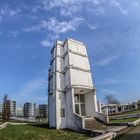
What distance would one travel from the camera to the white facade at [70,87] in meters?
27.5

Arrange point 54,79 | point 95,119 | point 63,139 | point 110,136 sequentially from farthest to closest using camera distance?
point 54,79
point 95,119
point 63,139
point 110,136

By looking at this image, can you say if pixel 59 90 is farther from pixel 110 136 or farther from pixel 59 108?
pixel 110 136

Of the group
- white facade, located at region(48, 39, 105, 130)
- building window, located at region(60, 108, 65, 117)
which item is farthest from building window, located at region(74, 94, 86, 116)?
building window, located at region(60, 108, 65, 117)

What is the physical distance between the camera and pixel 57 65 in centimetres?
3109

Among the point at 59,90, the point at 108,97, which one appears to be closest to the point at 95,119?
the point at 59,90

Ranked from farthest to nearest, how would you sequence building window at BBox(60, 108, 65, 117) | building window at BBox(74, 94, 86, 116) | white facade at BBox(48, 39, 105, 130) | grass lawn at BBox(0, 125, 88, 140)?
building window at BBox(74, 94, 86, 116) < building window at BBox(60, 108, 65, 117) < white facade at BBox(48, 39, 105, 130) < grass lawn at BBox(0, 125, 88, 140)

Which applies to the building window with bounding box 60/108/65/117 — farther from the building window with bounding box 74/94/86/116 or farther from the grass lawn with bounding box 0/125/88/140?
the grass lawn with bounding box 0/125/88/140

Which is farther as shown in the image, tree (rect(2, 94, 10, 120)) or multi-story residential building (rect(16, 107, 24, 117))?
multi-story residential building (rect(16, 107, 24, 117))

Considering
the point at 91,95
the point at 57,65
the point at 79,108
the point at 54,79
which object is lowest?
the point at 79,108

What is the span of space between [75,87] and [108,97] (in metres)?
56.7

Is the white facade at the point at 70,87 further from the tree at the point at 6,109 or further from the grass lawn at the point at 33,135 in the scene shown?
the tree at the point at 6,109

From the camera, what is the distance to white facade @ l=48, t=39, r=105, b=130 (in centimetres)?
2747

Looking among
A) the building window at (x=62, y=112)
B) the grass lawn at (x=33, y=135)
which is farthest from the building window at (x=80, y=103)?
the grass lawn at (x=33, y=135)

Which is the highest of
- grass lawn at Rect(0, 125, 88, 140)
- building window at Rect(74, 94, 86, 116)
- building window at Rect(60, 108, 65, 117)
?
building window at Rect(74, 94, 86, 116)
